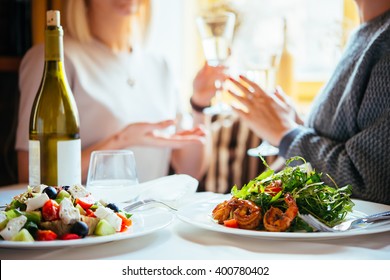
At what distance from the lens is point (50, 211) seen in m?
0.78

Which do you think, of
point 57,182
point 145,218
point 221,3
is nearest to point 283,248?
point 145,218

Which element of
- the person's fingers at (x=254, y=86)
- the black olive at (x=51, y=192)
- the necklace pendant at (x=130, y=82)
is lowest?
the black olive at (x=51, y=192)

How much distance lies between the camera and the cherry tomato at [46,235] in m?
0.75

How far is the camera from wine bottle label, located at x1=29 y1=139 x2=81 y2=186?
1.04 m

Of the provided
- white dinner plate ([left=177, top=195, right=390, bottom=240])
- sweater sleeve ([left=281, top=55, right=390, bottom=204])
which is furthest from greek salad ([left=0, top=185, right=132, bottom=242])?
sweater sleeve ([left=281, top=55, right=390, bottom=204])

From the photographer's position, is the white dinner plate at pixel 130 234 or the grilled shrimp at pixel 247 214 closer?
the white dinner plate at pixel 130 234

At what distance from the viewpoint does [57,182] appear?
107 centimetres

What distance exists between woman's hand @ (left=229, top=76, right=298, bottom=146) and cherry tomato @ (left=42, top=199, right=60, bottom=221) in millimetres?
765

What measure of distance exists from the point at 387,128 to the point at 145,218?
0.53 meters

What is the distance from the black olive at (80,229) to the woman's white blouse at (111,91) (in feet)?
3.60

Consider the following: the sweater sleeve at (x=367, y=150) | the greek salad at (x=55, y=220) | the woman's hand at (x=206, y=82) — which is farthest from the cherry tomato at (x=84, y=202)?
the woman's hand at (x=206, y=82)

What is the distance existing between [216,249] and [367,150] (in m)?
0.51

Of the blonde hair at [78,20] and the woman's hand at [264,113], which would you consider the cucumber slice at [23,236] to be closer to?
the woman's hand at [264,113]

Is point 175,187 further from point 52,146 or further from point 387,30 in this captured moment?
point 387,30
